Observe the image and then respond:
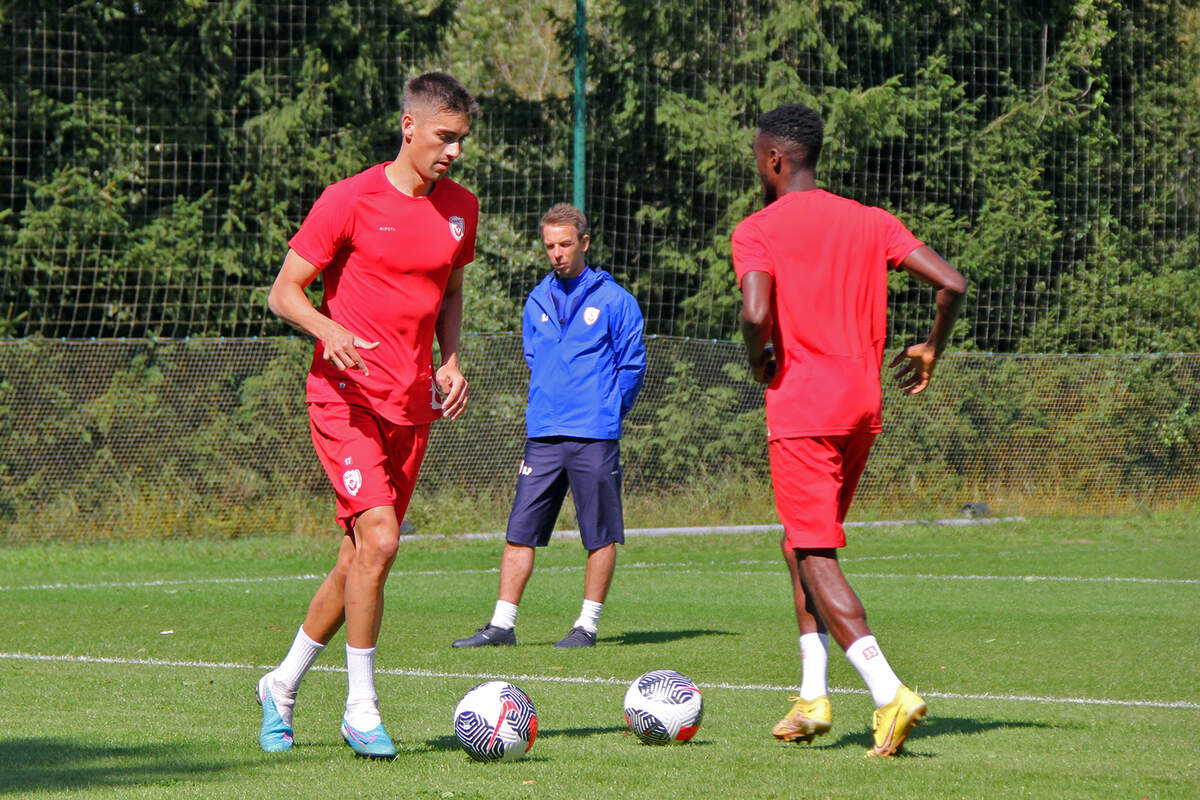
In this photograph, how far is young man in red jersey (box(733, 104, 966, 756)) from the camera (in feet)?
16.6

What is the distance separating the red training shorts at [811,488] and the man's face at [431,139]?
153 cm

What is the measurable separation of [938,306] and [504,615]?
3.69 meters

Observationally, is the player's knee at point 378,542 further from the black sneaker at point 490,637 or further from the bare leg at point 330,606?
the black sneaker at point 490,637

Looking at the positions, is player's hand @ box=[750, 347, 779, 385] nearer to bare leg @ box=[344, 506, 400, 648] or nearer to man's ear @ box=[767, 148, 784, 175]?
man's ear @ box=[767, 148, 784, 175]

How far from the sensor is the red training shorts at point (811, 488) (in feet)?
16.6

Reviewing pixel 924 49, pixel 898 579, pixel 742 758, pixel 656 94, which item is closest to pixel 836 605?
pixel 742 758

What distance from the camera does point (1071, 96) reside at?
1970cm

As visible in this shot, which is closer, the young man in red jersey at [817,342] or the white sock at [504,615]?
the young man in red jersey at [817,342]

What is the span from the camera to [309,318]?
4.94 metres

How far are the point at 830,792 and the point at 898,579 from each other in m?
7.30

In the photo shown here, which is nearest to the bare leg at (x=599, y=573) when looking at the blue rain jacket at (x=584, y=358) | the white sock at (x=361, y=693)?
the blue rain jacket at (x=584, y=358)

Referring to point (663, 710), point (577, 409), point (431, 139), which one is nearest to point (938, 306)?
point (663, 710)

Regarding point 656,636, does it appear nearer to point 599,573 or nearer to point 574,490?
point 599,573

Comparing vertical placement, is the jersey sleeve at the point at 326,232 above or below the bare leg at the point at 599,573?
above
